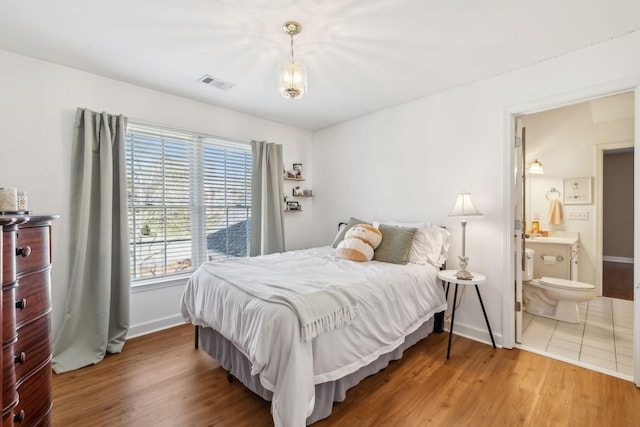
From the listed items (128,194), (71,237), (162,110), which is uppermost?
(162,110)

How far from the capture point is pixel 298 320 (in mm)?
1498

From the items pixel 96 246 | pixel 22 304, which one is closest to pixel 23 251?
pixel 22 304

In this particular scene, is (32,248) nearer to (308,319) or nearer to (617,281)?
(308,319)

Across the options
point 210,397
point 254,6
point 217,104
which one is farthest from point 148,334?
point 254,6

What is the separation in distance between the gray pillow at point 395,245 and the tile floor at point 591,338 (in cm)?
136

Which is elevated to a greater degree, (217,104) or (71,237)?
(217,104)

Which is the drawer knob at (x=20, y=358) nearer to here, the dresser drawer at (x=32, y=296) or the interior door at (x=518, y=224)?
the dresser drawer at (x=32, y=296)

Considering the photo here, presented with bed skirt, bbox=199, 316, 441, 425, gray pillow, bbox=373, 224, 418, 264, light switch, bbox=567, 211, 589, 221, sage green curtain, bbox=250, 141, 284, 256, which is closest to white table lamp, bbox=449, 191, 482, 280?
gray pillow, bbox=373, 224, 418, 264

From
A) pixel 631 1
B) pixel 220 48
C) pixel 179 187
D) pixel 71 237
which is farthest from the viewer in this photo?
pixel 179 187

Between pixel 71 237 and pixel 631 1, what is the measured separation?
4.40m

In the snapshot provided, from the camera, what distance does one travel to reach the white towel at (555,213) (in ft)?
13.7

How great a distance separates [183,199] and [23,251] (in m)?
2.07

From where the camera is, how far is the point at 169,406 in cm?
183

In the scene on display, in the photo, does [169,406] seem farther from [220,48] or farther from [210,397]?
[220,48]
